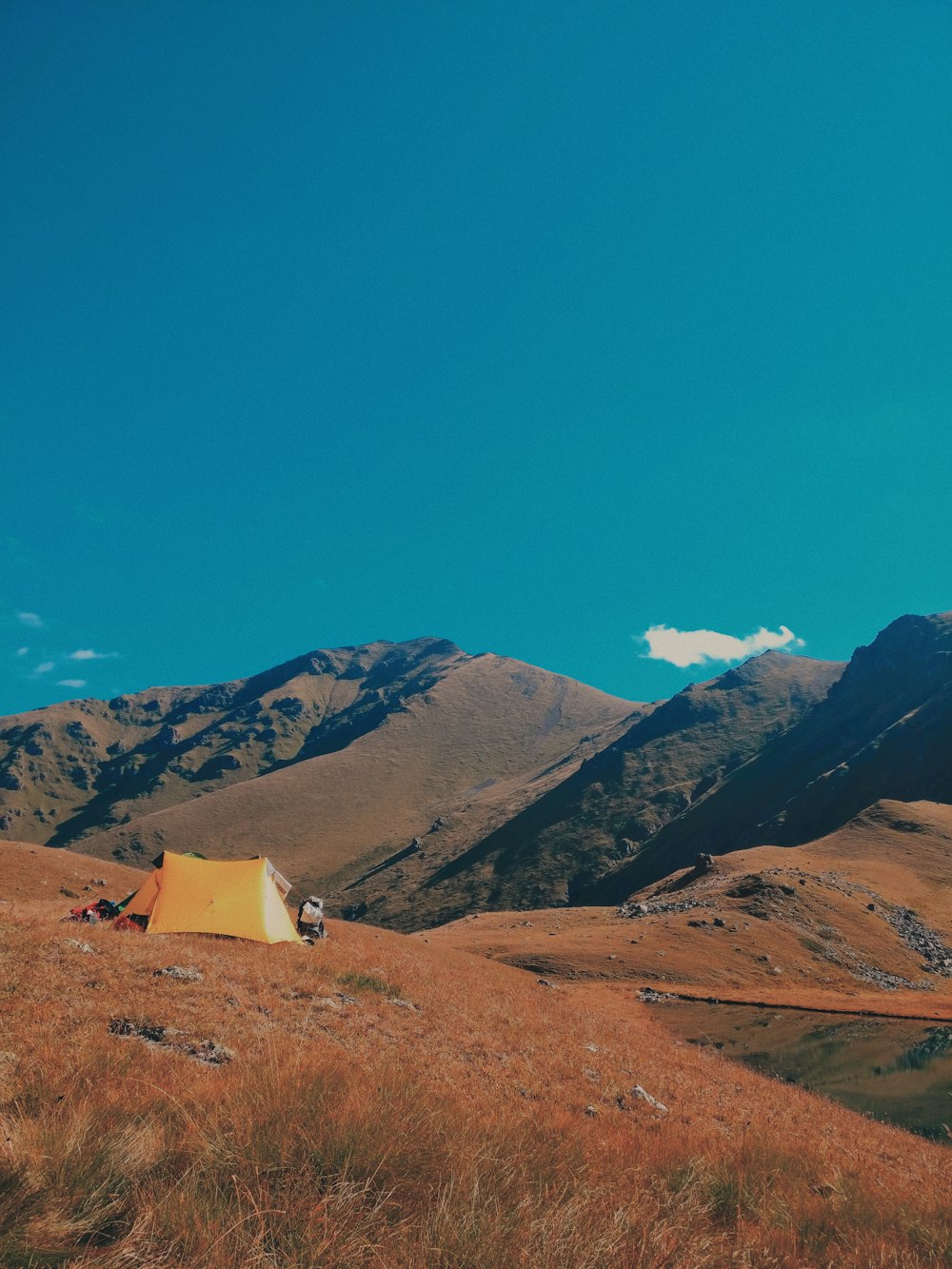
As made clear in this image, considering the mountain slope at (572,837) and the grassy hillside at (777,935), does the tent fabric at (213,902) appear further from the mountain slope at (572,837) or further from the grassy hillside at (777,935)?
the mountain slope at (572,837)

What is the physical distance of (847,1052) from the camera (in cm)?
2548

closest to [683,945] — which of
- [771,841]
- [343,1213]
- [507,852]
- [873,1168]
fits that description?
[873,1168]

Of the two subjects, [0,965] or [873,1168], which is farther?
[0,965]

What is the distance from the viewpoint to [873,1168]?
9070 mm

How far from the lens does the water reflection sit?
18.7 meters

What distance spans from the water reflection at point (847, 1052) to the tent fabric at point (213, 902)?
16.5 m

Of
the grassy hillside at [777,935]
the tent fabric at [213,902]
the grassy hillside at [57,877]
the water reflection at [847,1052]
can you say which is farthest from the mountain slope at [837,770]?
the tent fabric at [213,902]

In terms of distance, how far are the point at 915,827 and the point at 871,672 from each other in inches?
5428

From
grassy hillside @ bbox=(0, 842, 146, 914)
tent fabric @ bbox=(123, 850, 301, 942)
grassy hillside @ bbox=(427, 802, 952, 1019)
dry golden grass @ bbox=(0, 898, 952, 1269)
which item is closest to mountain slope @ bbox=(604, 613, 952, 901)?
grassy hillside @ bbox=(427, 802, 952, 1019)

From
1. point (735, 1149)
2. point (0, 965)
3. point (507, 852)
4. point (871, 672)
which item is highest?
point (871, 672)

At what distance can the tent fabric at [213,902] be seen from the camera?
20.4 m

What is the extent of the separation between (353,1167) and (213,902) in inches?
742

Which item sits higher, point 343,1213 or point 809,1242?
point 343,1213

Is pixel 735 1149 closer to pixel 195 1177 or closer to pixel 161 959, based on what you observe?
A: pixel 195 1177
